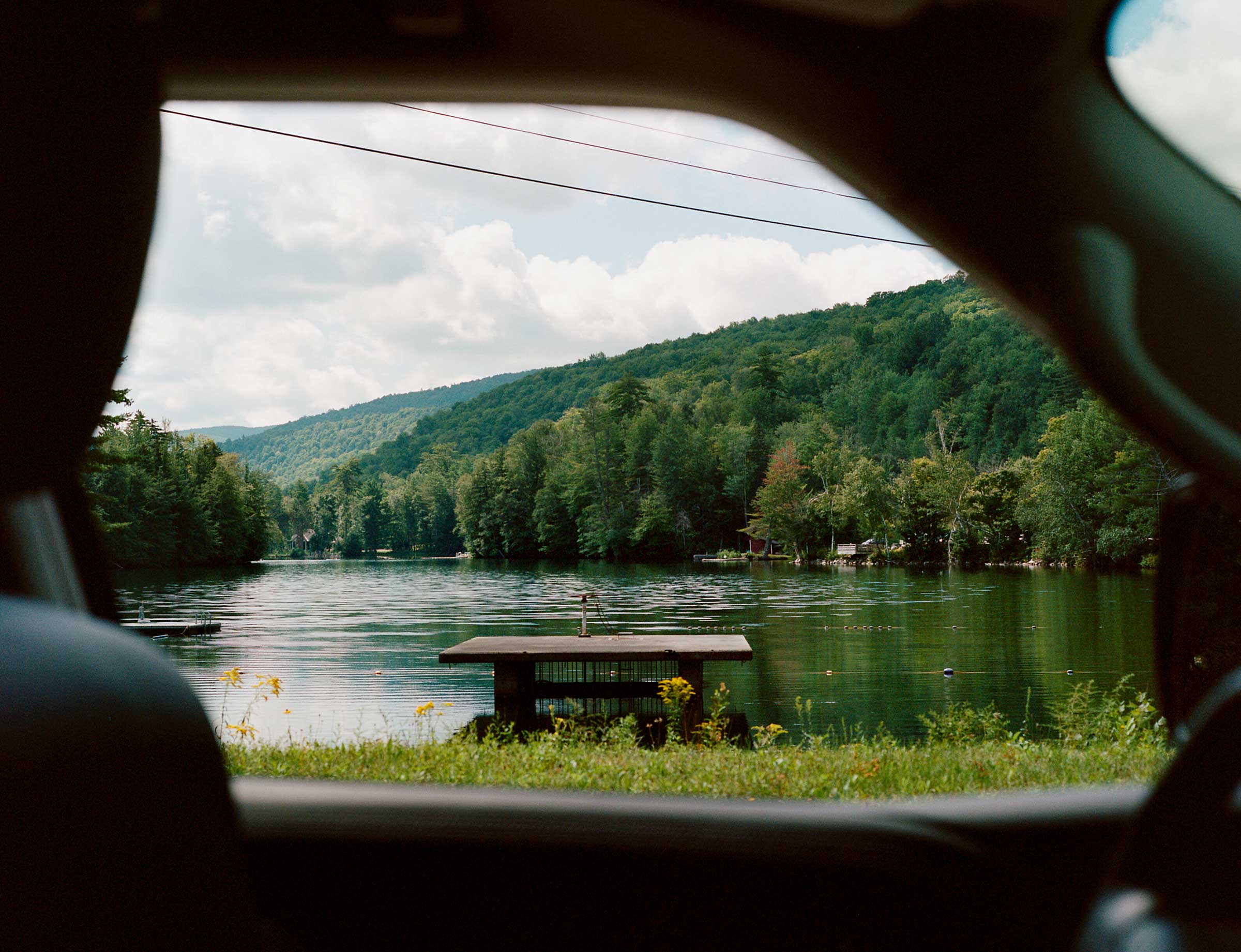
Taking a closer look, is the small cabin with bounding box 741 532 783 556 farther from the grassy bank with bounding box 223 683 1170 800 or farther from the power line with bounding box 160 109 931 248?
the power line with bounding box 160 109 931 248

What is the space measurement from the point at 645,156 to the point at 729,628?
49.7 feet

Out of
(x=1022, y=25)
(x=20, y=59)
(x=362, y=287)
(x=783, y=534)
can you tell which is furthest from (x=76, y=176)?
(x=783, y=534)

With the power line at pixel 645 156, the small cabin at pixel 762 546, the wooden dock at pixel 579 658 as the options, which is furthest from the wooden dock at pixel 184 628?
the small cabin at pixel 762 546

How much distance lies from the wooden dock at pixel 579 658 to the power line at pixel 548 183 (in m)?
4.85

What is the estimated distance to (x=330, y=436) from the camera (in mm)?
14734

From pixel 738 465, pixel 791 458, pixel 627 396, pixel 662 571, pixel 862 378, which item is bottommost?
pixel 662 571

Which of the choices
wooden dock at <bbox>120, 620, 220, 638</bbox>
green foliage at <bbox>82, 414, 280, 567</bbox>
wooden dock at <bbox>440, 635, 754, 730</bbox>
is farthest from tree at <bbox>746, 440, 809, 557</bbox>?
wooden dock at <bbox>440, 635, 754, 730</bbox>

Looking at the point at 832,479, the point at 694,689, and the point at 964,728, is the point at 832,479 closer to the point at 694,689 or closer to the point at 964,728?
the point at 694,689

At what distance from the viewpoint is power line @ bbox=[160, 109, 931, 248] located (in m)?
1.73

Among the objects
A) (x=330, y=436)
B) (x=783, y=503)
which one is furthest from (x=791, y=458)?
(x=330, y=436)

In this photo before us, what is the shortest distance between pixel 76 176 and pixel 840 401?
23323 millimetres

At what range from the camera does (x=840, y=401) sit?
23328 mm

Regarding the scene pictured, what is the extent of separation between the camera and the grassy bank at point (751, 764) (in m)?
3.13

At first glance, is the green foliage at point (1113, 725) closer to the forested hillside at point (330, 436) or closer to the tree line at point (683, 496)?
the forested hillside at point (330, 436)
